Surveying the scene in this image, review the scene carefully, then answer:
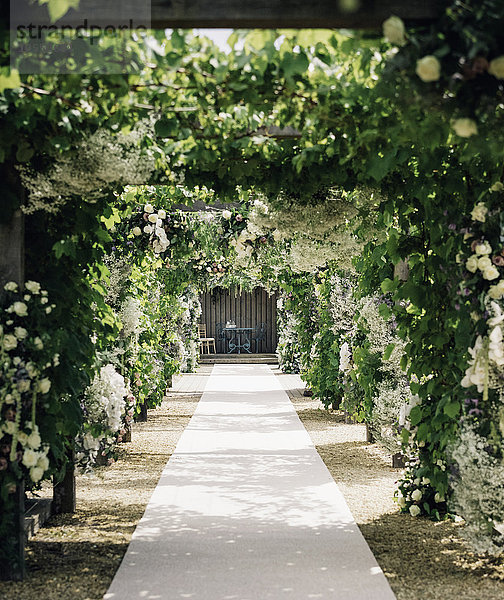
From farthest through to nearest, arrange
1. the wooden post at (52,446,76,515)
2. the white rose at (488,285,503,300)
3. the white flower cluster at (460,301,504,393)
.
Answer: the wooden post at (52,446,76,515) < the white rose at (488,285,503,300) < the white flower cluster at (460,301,504,393)

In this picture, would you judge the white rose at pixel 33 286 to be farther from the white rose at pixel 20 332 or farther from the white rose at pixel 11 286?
the white rose at pixel 20 332

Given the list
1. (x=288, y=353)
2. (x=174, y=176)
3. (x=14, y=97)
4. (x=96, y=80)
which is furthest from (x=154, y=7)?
(x=288, y=353)

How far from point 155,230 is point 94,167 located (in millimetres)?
3893

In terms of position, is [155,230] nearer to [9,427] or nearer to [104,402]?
[104,402]

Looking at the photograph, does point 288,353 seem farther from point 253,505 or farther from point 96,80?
point 96,80

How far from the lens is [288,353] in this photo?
16750 mm

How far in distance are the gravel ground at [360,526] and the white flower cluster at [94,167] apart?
189cm

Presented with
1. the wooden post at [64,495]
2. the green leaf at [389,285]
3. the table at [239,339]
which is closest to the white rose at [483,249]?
the green leaf at [389,285]

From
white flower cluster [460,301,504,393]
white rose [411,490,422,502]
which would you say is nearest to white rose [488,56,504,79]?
white flower cluster [460,301,504,393]

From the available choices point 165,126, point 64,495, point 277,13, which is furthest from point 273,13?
point 64,495

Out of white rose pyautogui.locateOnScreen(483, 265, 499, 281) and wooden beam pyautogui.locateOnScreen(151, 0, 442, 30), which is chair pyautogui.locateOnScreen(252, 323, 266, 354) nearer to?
white rose pyautogui.locateOnScreen(483, 265, 499, 281)

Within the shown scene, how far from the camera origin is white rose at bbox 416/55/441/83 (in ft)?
7.60

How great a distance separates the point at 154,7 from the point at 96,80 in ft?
2.05

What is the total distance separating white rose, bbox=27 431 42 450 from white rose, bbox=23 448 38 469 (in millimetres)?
30
